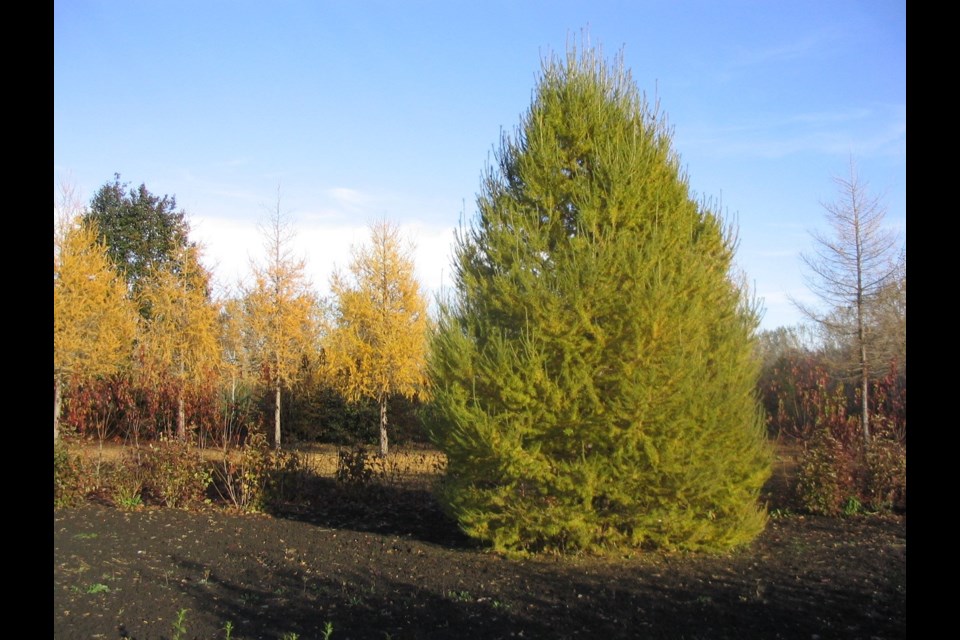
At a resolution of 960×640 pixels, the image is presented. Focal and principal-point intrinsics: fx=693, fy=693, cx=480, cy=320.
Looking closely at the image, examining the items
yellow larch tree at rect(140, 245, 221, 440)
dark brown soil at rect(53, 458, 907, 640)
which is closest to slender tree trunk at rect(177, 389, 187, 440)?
dark brown soil at rect(53, 458, 907, 640)

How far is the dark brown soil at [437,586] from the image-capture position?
4.60 m

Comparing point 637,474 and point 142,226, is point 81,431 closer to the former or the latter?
point 637,474

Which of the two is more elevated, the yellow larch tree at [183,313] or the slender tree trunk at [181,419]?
the yellow larch tree at [183,313]

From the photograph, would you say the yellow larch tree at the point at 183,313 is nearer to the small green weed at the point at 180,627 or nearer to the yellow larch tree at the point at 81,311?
the yellow larch tree at the point at 81,311

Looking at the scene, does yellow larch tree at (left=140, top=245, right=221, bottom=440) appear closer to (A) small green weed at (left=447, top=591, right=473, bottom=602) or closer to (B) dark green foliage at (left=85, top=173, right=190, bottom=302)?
(B) dark green foliage at (left=85, top=173, right=190, bottom=302)

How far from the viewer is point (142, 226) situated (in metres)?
22.7

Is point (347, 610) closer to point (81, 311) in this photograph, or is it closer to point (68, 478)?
point (68, 478)

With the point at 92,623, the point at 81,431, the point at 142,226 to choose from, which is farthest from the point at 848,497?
the point at 142,226

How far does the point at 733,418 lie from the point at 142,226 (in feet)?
69.4

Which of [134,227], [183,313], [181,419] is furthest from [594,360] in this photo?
[134,227]

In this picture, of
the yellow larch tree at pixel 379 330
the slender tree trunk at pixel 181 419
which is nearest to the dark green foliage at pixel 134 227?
the yellow larch tree at pixel 379 330

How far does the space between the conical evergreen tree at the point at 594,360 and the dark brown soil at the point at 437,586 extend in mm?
488

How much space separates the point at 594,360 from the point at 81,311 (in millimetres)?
10767

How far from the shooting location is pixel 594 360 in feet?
22.1
